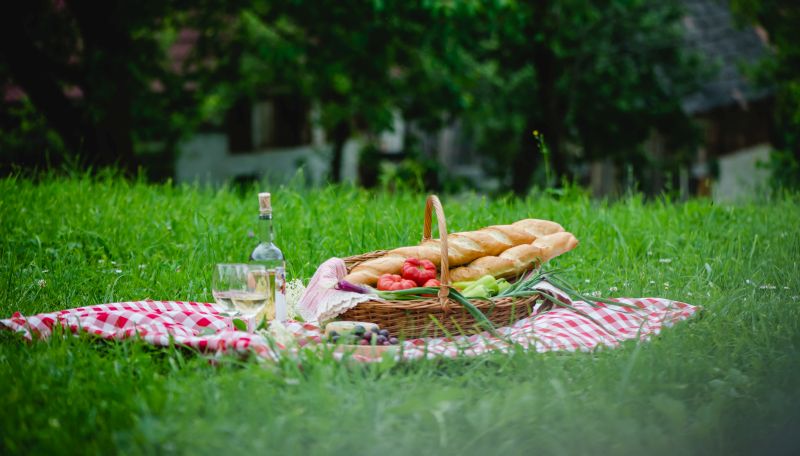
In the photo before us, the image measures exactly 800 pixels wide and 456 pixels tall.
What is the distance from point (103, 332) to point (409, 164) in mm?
9690

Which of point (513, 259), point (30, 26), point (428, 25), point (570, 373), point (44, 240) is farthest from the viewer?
point (30, 26)

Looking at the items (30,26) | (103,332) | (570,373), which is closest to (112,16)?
(30,26)

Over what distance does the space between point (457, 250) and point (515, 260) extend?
300mm

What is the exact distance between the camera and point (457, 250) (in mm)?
4219

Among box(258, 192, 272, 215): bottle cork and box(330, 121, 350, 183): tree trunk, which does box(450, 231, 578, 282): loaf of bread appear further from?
box(330, 121, 350, 183): tree trunk

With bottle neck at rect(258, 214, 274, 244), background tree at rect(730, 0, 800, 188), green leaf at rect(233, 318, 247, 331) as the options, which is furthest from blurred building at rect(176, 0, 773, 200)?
green leaf at rect(233, 318, 247, 331)

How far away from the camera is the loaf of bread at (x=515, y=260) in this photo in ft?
13.7

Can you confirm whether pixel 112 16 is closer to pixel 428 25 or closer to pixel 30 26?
pixel 30 26

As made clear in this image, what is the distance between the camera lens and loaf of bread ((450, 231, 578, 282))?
419 centimetres

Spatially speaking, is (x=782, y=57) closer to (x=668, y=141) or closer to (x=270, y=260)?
(x=668, y=141)

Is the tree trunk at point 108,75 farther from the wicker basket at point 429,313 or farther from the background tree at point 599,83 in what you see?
the wicker basket at point 429,313

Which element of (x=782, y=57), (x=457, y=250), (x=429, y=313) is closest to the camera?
(x=429, y=313)

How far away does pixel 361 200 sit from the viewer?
259 inches

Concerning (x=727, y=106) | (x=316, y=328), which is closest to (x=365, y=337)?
(x=316, y=328)
